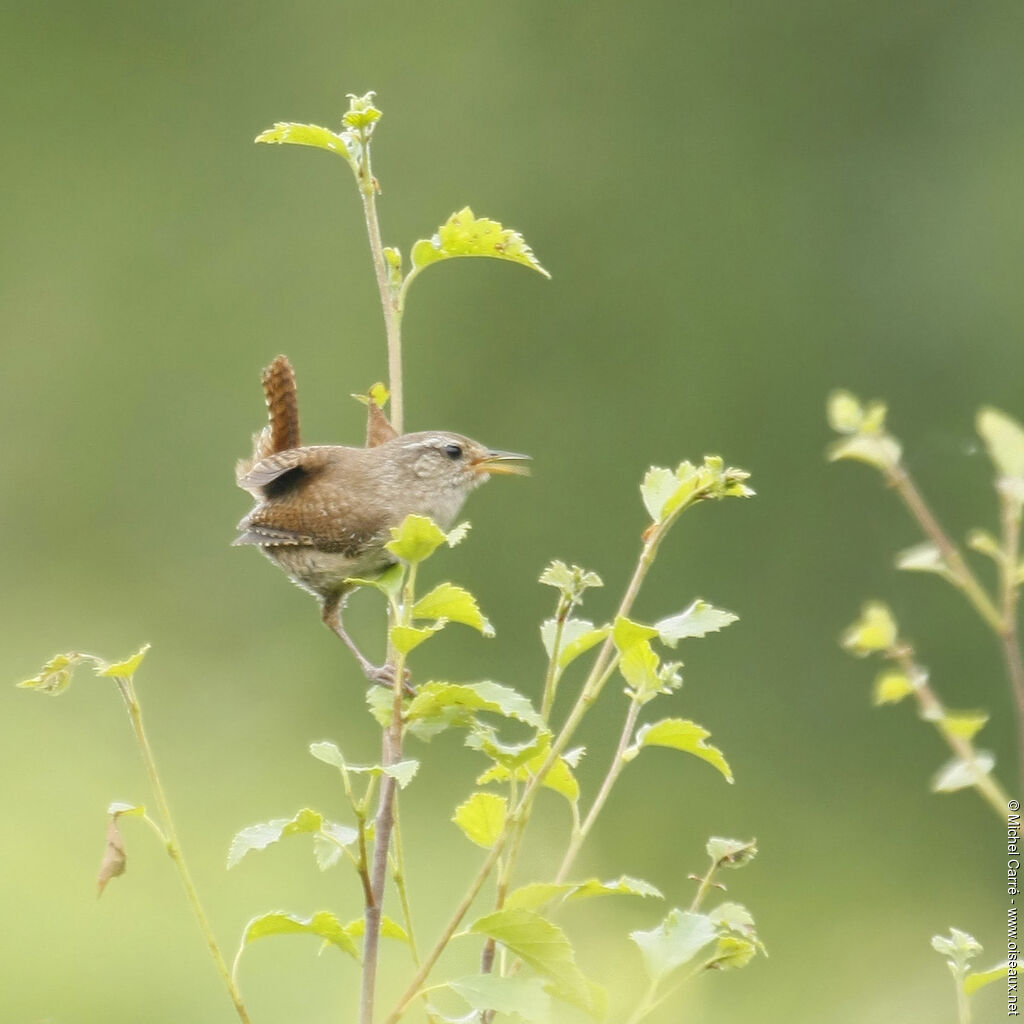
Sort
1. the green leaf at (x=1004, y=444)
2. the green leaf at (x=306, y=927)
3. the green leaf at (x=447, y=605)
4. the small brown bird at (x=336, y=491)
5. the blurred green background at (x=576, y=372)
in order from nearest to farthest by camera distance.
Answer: the green leaf at (x=1004, y=444), the green leaf at (x=306, y=927), the green leaf at (x=447, y=605), the small brown bird at (x=336, y=491), the blurred green background at (x=576, y=372)

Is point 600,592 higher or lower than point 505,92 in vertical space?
lower

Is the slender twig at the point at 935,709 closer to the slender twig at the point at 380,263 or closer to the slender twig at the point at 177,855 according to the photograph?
the slender twig at the point at 177,855

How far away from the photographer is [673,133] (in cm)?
880

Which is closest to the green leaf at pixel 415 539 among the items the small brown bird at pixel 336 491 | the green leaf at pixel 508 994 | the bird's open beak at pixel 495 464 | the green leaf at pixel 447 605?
the green leaf at pixel 447 605

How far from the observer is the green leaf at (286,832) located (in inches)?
48.7

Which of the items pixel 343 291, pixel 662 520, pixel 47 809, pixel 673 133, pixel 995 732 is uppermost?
pixel 673 133

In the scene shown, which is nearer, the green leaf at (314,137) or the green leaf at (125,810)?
the green leaf at (125,810)

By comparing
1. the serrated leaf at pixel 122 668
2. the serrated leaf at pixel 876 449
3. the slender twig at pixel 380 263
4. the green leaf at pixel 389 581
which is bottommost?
the serrated leaf at pixel 876 449

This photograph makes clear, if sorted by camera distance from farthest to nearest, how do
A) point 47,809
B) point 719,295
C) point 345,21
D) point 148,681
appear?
point 345,21
point 719,295
point 148,681
point 47,809

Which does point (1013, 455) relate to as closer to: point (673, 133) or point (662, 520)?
point (662, 520)

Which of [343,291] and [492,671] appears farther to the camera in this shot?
[343,291]

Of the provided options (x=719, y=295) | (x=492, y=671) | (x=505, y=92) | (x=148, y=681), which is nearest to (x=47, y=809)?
(x=148, y=681)

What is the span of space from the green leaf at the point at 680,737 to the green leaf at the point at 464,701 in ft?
0.35

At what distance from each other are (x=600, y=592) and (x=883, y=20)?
3477 millimetres
